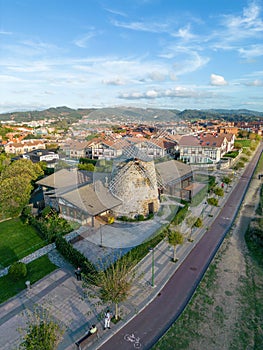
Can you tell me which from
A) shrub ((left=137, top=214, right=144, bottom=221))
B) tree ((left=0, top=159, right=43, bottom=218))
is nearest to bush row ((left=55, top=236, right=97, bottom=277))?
shrub ((left=137, top=214, right=144, bottom=221))

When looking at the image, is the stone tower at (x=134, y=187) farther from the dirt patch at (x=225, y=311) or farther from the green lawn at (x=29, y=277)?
the green lawn at (x=29, y=277)

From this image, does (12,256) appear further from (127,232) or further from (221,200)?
(221,200)

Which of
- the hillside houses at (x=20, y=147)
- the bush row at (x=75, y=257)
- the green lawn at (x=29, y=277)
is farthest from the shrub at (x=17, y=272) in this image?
the hillside houses at (x=20, y=147)

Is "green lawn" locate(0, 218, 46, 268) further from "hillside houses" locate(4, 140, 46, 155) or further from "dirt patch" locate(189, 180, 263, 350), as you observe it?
"hillside houses" locate(4, 140, 46, 155)

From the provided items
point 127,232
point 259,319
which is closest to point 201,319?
point 259,319

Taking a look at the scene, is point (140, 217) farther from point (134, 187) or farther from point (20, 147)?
point (20, 147)
